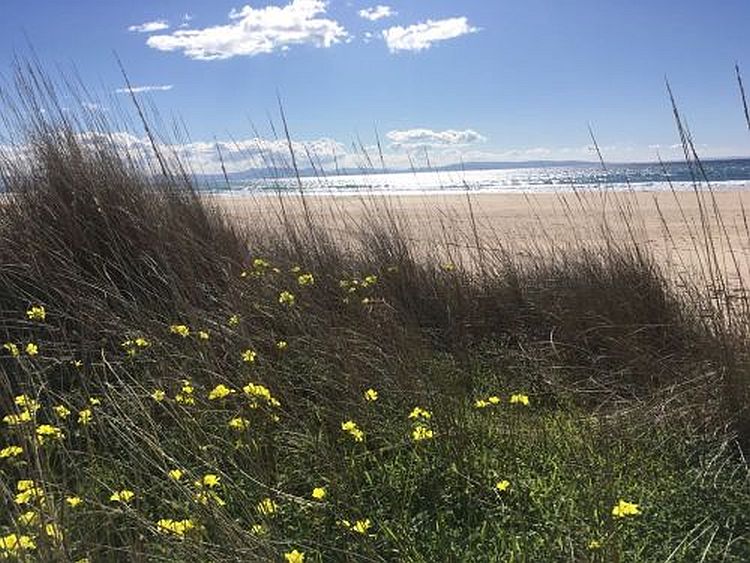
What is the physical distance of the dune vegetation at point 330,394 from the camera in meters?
2.10

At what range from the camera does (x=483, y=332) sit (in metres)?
4.05

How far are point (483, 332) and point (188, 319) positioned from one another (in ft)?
5.38

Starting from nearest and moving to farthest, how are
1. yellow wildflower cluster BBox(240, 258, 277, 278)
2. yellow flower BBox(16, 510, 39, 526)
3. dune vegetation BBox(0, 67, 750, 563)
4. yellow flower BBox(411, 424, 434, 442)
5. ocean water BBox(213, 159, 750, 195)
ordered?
yellow flower BBox(16, 510, 39, 526), dune vegetation BBox(0, 67, 750, 563), yellow flower BBox(411, 424, 434, 442), yellow wildflower cluster BBox(240, 258, 277, 278), ocean water BBox(213, 159, 750, 195)

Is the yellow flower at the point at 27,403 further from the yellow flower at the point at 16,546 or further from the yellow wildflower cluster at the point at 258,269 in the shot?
the yellow wildflower cluster at the point at 258,269

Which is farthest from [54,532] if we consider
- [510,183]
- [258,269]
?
[510,183]

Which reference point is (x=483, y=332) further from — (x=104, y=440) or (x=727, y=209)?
(x=727, y=209)

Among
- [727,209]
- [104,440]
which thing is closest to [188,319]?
[104,440]

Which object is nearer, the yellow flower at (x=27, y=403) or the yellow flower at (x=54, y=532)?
the yellow flower at (x=54, y=532)

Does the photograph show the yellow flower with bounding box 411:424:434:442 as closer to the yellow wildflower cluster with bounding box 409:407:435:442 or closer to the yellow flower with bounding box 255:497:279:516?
the yellow wildflower cluster with bounding box 409:407:435:442

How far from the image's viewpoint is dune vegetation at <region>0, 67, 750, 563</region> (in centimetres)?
210

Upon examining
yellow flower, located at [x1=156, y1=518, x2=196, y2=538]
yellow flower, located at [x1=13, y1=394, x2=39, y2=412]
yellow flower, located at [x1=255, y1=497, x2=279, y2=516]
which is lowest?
yellow flower, located at [x1=255, y1=497, x2=279, y2=516]

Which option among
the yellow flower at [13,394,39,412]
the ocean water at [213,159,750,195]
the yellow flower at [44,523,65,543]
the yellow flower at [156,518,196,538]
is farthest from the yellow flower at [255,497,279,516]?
the ocean water at [213,159,750,195]

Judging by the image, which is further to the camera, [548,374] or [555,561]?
[548,374]

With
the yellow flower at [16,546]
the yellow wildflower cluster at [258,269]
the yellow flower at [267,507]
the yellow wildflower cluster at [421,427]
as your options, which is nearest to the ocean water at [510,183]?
the yellow wildflower cluster at [258,269]
